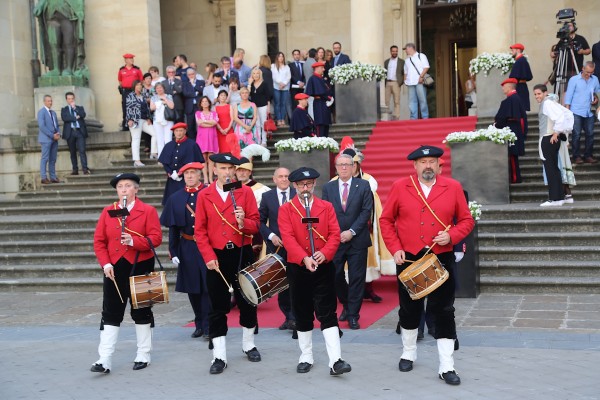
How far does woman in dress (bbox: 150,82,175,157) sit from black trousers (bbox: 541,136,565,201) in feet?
26.2

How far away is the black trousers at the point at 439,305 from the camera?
7.09 meters

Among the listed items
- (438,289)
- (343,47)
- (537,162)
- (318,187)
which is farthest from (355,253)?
(343,47)

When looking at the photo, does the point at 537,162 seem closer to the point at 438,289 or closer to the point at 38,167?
the point at 438,289

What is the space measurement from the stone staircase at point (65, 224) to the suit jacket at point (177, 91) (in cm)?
145

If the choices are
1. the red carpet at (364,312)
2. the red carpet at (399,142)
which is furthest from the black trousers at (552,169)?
the red carpet at (364,312)

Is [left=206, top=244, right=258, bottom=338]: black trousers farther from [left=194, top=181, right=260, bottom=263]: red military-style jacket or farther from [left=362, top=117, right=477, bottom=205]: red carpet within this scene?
[left=362, top=117, right=477, bottom=205]: red carpet

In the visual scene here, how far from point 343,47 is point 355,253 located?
1545 centimetres

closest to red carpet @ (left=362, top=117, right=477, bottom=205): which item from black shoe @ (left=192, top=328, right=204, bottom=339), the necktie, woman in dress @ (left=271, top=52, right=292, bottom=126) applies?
woman in dress @ (left=271, top=52, right=292, bottom=126)

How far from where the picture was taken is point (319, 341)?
8.67 meters

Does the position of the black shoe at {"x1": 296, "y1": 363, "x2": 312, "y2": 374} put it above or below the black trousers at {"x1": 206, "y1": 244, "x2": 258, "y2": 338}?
below

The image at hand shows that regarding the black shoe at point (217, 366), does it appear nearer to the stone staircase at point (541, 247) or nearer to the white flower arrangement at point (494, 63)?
the stone staircase at point (541, 247)

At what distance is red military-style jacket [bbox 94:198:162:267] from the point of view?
7848 millimetres

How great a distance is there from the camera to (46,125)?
19.1 m

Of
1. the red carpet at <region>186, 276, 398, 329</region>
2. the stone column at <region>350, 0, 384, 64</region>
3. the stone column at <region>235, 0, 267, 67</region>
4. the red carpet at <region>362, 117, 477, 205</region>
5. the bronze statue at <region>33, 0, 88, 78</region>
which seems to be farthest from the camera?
the bronze statue at <region>33, 0, 88, 78</region>
